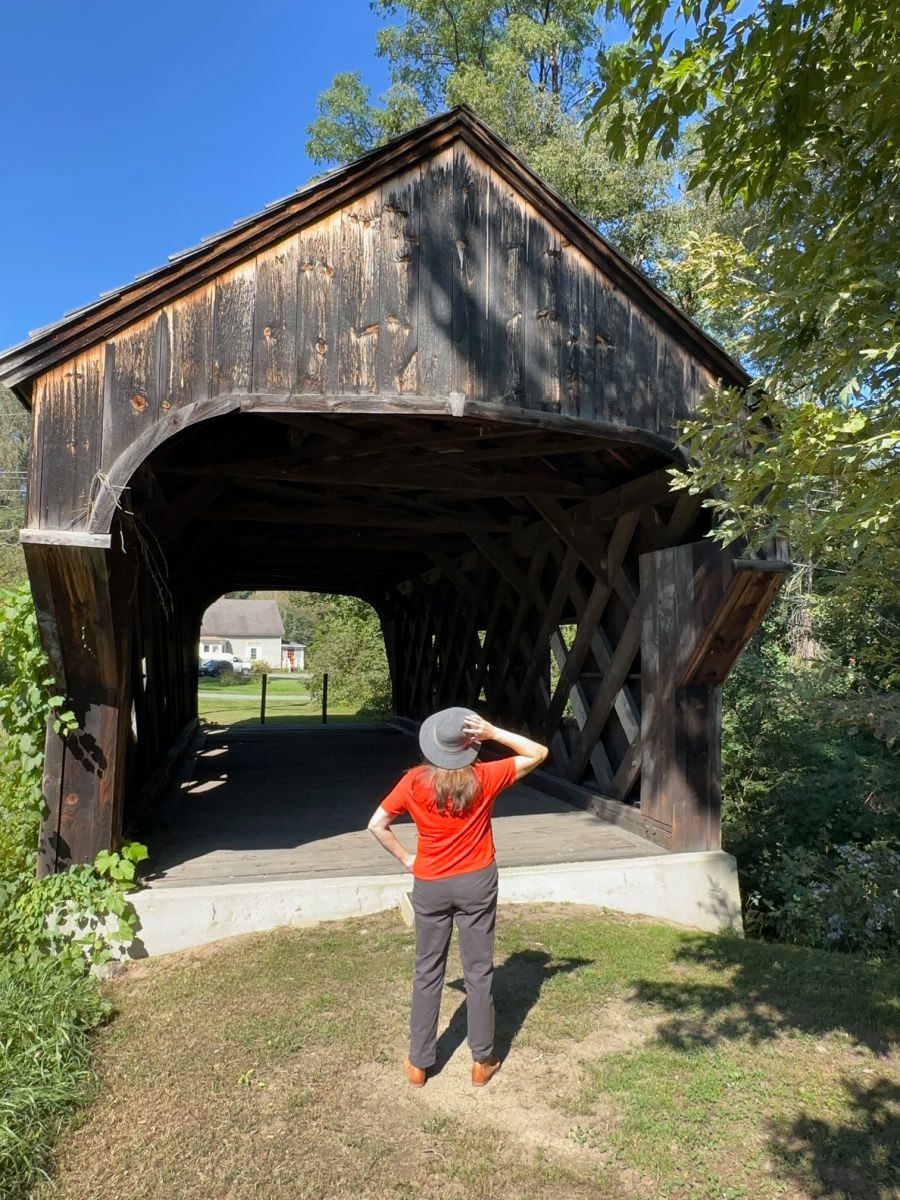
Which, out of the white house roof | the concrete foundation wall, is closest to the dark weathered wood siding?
the concrete foundation wall

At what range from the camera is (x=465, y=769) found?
10.8ft

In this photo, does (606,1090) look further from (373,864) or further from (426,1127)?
(373,864)

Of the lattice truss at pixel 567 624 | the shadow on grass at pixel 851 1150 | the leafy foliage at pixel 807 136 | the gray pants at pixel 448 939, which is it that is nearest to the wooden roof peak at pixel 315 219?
the lattice truss at pixel 567 624

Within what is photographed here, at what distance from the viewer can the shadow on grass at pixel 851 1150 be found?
2.77 m

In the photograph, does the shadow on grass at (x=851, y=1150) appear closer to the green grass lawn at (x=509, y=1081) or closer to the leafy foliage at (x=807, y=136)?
the green grass lawn at (x=509, y=1081)

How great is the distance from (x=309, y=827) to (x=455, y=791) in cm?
431

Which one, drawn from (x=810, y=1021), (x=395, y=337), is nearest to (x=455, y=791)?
(x=810, y=1021)

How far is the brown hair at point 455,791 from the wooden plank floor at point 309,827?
2.49 metres

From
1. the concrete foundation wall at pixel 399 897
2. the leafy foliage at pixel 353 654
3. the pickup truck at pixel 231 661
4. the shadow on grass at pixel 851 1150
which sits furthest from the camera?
the pickup truck at pixel 231 661

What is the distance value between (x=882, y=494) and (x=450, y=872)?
206 centimetres

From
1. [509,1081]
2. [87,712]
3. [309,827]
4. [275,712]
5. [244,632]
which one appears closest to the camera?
[509,1081]

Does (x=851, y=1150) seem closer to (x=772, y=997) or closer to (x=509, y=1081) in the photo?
(x=509, y=1081)

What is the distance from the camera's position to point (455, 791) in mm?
3266

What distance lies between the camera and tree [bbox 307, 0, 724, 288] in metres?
15.4
